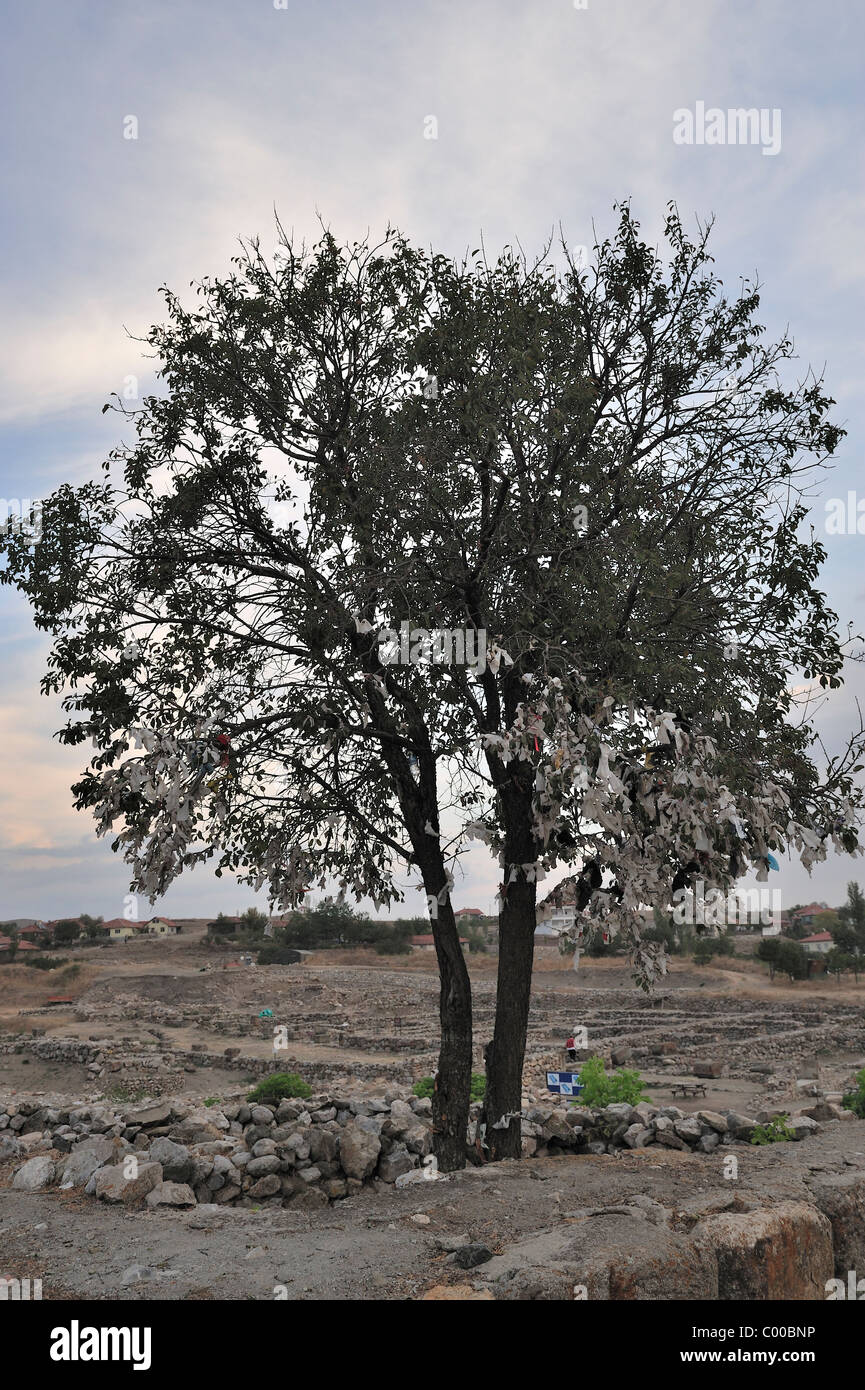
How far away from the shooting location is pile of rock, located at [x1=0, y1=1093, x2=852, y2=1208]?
10.2m

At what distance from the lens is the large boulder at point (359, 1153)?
10797 mm

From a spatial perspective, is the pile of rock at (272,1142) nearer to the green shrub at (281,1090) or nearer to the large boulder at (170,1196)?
the large boulder at (170,1196)

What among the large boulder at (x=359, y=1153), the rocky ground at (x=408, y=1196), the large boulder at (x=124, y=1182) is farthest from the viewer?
the large boulder at (x=359, y=1153)

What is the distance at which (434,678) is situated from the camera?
1024 cm

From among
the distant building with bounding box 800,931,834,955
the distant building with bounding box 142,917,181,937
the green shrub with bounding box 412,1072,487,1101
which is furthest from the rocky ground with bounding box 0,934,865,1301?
the distant building with bounding box 142,917,181,937

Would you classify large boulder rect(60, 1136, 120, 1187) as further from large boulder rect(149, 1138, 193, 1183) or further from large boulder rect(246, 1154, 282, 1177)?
large boulder rect(246, 1154, 282, 1177)

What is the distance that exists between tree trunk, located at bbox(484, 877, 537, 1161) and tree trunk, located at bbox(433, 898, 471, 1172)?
0.29 metres

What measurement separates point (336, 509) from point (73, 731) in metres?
3.34

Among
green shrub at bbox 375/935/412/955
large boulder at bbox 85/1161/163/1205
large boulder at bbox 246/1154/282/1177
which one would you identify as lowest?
green shrub at bbox 375/935/412/955

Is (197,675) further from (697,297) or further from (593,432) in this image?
(697,297)

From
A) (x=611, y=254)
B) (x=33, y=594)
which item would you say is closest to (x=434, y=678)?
(x=33, y=594)

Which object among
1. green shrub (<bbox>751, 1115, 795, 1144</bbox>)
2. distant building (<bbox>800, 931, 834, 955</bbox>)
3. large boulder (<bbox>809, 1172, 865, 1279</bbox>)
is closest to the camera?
large boulder (<bbox>809, 1172, 865, 1279</bbox>)

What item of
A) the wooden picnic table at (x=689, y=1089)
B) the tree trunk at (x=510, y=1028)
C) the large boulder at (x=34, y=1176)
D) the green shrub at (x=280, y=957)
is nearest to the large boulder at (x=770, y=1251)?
the tree trunk at (x=510, y=1028)

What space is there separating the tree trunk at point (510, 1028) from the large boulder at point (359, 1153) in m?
1.51
